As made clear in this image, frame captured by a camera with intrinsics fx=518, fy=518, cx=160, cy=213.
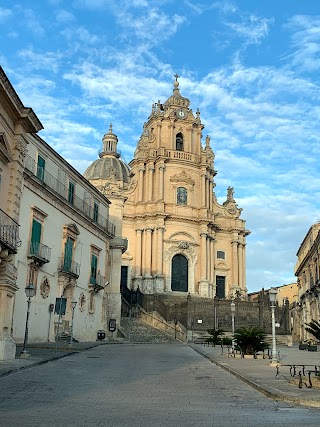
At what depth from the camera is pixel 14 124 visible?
17406 millimetres

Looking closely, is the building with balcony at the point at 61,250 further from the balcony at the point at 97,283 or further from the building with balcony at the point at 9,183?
the building with balcony at the point at 9,183

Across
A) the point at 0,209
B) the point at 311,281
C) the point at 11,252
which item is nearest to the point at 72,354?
the point at 11,252

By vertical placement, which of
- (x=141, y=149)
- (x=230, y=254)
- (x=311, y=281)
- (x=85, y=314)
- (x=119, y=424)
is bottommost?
(x=119, y=424)

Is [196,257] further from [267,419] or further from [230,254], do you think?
[267,419]

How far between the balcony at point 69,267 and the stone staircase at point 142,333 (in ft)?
25.7

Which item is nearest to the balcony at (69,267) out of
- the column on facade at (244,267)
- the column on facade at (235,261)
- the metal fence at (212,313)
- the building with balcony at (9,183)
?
the building with balcony at (9,183)

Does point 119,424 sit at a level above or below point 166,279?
below

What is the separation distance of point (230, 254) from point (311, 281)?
1231 cm

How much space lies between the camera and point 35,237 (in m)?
27.4

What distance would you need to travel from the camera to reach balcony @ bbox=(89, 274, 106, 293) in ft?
116

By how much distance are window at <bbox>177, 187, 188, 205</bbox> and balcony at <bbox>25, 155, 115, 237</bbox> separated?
17.8 meters

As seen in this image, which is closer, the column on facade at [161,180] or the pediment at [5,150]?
the pediment at [5,150]

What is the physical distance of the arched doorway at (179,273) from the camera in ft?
180

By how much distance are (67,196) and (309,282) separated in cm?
2874
